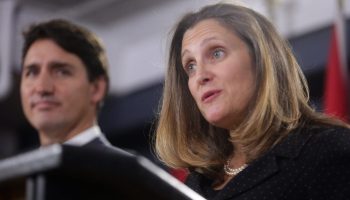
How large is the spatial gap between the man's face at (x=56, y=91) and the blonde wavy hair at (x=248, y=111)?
523 mm

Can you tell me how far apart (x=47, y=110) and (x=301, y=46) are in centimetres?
158

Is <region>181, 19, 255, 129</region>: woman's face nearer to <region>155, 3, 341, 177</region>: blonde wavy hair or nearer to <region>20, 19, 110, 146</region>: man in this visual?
<region>155, 3, 341, 177</region>: blonde wavy hair

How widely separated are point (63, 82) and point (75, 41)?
0.13m

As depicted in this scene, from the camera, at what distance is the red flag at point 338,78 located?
7.93ft

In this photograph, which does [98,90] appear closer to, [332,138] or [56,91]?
[56,91]

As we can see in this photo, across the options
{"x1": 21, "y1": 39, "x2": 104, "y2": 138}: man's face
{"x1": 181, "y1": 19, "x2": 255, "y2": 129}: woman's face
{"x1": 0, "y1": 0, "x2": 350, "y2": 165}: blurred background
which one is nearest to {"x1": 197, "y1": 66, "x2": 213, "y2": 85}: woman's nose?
{"x1": 181, "y1": 19, "x2": 255, "y2": 129}: woman's face

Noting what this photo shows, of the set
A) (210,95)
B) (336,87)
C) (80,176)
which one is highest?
(80,176)

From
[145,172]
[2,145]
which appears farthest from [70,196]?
[2,145]

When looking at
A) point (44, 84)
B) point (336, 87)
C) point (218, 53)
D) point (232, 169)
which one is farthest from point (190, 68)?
point (336, 87)

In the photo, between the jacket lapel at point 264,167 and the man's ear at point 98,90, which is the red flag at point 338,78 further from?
the jacket lapel at point 264,167

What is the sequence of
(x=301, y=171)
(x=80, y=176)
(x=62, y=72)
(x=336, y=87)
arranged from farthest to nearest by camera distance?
(x=336, y=87) < (x=62, y=72) < (x=301, y=171) < (x=80, y=176)

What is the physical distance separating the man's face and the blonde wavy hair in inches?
20.6

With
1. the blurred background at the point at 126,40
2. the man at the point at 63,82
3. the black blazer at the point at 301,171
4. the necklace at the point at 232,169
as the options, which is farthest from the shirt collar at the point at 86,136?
the blurred background at the point at 126,40

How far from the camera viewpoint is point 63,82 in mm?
1816
